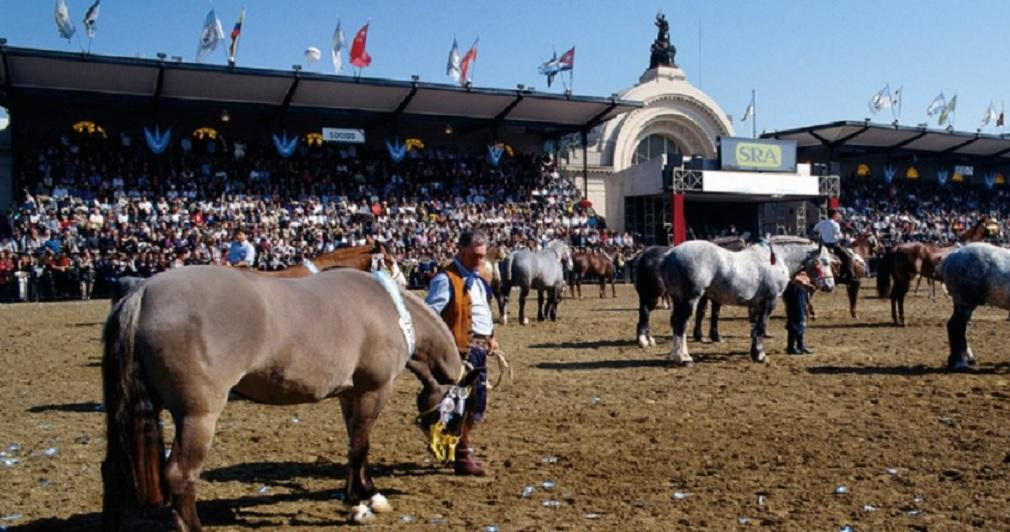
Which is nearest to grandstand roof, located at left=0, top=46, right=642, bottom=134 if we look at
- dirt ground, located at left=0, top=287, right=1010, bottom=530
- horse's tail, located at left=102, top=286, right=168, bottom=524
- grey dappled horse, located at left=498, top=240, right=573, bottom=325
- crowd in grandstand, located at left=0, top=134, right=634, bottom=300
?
crowd in grandstand, located at left=0, top=134, right=634, bottom=300

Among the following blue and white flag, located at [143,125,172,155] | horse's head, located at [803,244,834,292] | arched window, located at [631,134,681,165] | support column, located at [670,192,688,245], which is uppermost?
arched window, located at [631,134,681,165]

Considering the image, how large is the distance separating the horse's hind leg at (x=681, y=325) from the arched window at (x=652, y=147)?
116 feet

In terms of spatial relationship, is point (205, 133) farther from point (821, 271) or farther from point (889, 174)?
point (889, 174)

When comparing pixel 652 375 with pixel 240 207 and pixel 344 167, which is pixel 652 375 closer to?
pixel 240 207

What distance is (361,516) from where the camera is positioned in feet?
17.0

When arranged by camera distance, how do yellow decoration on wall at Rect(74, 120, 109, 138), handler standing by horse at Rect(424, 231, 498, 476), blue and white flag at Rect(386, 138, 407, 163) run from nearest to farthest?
handler standing by horse at Rect(424, 231, 498, 476) < yellow decoration on wall at Rect(74, 120, 109, 138) < blue and white flag at Rect(386, 138, 407, 163)

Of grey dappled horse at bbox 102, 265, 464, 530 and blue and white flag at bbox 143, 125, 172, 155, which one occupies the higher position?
blue and white flag at bbox 143, 125, 172, 155

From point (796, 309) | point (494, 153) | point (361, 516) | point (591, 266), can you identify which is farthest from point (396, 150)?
point (361, 516)

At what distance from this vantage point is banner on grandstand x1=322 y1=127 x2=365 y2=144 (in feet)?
118

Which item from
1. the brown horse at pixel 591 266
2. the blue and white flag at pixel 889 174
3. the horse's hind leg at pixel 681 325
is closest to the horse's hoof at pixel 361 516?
the horse's hind leg at pixel 681 325

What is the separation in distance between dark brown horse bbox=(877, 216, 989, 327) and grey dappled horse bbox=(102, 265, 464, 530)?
550 inches

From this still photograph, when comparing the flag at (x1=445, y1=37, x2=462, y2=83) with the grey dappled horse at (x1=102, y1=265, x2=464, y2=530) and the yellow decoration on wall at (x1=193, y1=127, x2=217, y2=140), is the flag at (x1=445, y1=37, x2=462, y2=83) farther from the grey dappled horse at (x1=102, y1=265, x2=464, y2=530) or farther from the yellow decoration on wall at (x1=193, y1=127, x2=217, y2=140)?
the grey dappled horse at (x1=102, y1=265, x2=464, y2=530)

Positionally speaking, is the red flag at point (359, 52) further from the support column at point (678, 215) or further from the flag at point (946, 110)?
the flag at point (946, 110)

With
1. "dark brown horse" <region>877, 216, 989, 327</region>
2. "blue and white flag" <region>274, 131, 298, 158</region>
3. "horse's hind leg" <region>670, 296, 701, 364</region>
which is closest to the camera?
"horse's hind leg" <region>670, 296, 701, 364</region>
